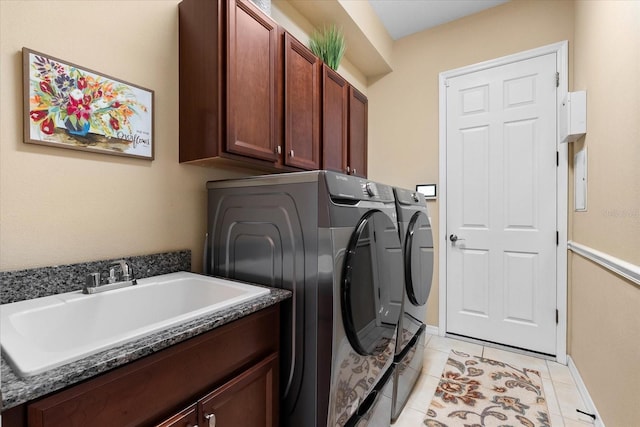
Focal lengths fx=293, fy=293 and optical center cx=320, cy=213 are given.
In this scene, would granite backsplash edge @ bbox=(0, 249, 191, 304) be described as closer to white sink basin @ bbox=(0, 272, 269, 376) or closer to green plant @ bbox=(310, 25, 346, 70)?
white sink basin @ bbox=(0, 272, 269, 376)

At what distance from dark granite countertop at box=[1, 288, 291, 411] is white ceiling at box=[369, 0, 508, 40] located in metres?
2.94

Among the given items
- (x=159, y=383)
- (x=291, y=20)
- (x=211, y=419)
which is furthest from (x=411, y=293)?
(x=291, y=20)

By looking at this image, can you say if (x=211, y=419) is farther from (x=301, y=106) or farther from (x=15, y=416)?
(x=301, y=106)

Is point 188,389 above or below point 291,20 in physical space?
below

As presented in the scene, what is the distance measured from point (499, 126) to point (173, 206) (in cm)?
274

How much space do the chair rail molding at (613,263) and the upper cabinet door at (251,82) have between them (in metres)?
1.70

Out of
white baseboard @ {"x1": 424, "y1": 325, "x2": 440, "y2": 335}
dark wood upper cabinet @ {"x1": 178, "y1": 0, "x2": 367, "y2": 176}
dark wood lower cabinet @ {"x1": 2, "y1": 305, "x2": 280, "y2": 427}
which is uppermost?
dark wood upper cabinet @ {"x1": 178, "y1": 0, "x2": 367, "y2": 176}

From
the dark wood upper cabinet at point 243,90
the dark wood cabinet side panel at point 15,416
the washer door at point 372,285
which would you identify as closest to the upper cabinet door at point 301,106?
the dark wood upper cabinet at point 243,90

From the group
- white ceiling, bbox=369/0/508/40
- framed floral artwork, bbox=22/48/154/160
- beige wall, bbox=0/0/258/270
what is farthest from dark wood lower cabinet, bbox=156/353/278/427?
white ceiling, bbox=369/0/508/40

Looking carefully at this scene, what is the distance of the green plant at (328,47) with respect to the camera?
2203 mm

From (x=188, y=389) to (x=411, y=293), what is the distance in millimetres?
1354

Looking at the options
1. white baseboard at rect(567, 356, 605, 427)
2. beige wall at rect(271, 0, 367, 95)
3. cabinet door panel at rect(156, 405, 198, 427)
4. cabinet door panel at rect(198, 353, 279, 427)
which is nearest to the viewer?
cabinet door panel at rect(156, 405, 198, 427)

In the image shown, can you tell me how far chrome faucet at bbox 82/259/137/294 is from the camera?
1088 mm

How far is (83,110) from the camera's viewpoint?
116 centimetres
